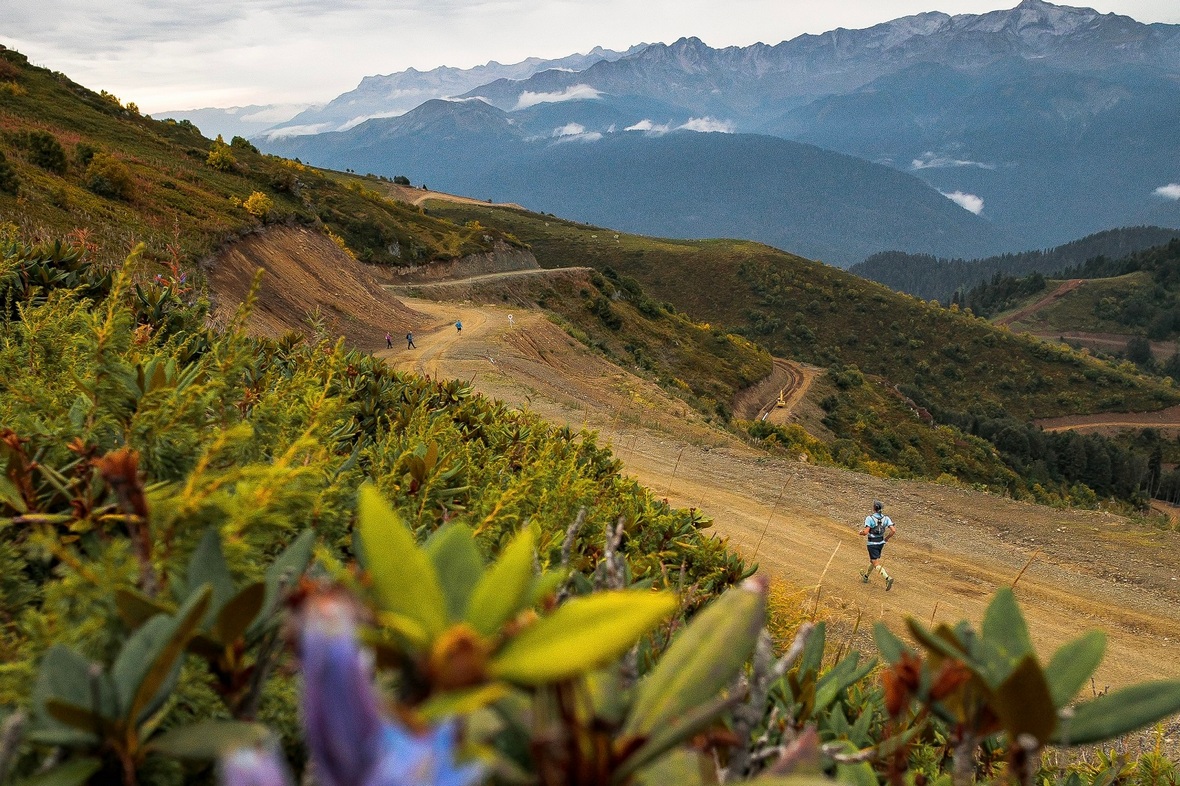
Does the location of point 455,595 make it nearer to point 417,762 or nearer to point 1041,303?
point 417,762

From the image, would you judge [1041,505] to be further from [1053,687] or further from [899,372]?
[899,372]

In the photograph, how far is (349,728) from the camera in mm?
465

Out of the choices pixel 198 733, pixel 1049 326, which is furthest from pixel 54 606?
pixel 1049 326

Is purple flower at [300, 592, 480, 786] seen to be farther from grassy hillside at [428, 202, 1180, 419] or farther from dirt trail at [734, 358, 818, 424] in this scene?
grassy hillside at [428, 202, 1180, 419]

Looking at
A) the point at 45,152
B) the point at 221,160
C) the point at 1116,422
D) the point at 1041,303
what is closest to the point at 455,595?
the point at 45,152

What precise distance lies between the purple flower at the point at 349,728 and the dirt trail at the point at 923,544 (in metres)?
7.89

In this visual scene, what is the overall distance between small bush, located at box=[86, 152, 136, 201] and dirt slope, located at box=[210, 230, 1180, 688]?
5534 mm

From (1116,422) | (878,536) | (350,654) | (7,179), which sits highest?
(7,179)

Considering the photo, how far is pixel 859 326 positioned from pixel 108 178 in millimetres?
80818

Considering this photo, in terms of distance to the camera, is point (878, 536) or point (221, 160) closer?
point (878, 536)

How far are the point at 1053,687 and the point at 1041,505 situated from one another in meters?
17.6

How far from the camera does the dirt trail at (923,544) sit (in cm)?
1070

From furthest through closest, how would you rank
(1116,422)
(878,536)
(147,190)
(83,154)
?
(1116,422) < (147,190) < (83,154) < (878,536)

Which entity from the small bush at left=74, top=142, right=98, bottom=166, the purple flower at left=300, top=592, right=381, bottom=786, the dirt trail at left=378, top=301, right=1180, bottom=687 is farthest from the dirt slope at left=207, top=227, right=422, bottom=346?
the purple flower at left=300, top=592, right=381, bottom=786
